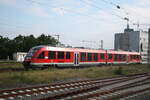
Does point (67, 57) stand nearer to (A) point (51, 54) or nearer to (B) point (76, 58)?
(B) point (76, 58)

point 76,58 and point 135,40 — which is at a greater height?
point 135,40

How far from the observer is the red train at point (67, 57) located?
78.1 ft

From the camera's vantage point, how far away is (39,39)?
93000 millimetres

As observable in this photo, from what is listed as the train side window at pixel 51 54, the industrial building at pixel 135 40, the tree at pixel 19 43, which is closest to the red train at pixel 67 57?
the train side window at pixel 51 54

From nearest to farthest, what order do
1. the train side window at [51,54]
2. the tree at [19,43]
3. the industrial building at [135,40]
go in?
1. the train side window at [51,54]
2. the industrial building at [135,40]
3. the tree at [19,43]

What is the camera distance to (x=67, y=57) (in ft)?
89.2

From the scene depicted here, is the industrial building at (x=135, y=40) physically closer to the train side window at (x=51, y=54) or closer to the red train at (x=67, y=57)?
the red train at (x=67, y=57)

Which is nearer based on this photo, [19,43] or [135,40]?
[135,40]

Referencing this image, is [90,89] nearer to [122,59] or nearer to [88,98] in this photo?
[88,98]

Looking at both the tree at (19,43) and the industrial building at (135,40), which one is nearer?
the industrial building at (135,40)

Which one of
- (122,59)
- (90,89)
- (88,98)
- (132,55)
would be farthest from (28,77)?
(132,55)

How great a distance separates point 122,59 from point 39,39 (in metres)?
58.4

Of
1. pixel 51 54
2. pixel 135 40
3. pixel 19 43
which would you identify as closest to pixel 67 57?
pixel 51 54

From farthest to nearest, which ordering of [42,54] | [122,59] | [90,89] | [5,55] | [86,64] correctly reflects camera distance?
[5,55] < [122,59] < [86,64] < [42,54] < [90,89]
